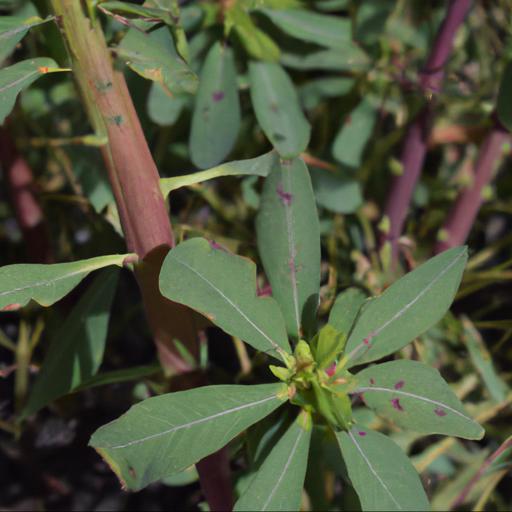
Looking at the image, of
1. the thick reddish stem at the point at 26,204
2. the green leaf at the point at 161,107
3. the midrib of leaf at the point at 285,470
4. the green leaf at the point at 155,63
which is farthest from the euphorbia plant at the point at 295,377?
the thick reddish stem at the point at 26,204

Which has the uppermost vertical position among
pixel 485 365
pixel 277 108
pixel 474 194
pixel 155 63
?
pixel 155 63

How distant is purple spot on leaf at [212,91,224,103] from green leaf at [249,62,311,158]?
44mm

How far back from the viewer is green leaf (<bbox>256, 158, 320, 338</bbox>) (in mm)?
724

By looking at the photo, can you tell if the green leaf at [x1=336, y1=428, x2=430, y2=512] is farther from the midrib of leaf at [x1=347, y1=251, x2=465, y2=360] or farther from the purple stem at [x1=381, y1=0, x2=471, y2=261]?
the purple stem at [x1=381, y1=0, x2=471, y2=261]

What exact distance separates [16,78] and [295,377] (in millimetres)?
368

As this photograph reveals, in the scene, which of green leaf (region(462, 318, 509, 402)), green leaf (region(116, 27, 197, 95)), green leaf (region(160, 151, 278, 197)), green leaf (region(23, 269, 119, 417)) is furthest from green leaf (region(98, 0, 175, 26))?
green leaf (region(462, 318, 509, 402))

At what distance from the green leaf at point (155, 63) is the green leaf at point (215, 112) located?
286 millimetres

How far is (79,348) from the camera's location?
34.2 inches

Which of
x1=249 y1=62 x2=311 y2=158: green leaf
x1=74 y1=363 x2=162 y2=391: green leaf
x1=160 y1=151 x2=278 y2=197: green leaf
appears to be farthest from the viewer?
x1=249 y1=62 x2=311 y2=158: green leaf

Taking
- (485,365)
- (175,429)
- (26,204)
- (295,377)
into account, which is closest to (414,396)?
(295,377)

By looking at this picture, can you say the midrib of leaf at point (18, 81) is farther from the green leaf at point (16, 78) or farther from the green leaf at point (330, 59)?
the green leaf at point (330, 59)

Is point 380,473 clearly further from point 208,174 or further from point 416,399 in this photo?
point 208,174

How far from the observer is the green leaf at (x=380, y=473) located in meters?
0.62

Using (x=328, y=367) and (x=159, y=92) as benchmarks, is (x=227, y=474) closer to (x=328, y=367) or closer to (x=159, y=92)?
(x=328, y=367)
